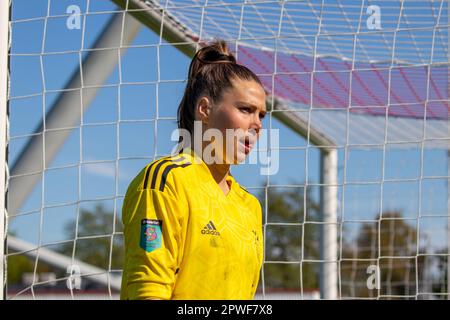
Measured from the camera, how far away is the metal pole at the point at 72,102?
13.1ft

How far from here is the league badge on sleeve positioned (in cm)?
185

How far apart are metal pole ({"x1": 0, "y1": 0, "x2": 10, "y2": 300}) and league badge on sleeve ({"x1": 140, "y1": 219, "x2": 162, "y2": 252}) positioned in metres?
1.46

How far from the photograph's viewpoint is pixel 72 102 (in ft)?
13.4

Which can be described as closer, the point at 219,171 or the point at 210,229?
the point at 210,229

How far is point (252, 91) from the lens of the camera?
2098mm

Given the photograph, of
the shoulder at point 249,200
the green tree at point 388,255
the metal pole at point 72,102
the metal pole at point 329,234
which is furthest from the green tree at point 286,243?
the shoulder at point 249,200

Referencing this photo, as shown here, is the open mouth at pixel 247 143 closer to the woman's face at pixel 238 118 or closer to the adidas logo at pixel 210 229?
the woman's face at pixel 238 118

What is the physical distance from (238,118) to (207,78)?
0.17m

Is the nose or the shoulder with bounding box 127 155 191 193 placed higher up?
the nose

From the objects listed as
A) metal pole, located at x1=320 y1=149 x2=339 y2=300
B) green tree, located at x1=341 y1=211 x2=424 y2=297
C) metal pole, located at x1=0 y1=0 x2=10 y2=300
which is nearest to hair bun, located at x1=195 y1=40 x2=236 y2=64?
metal pole, located at x1=0 y1=0 x2=10 y2=300

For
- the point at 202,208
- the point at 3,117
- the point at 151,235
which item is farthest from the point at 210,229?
the point at 3,117

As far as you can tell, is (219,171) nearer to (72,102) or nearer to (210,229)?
(210,229)

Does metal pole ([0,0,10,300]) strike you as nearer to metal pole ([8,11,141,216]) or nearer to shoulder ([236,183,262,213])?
metal pole ([8,11,141,216])
